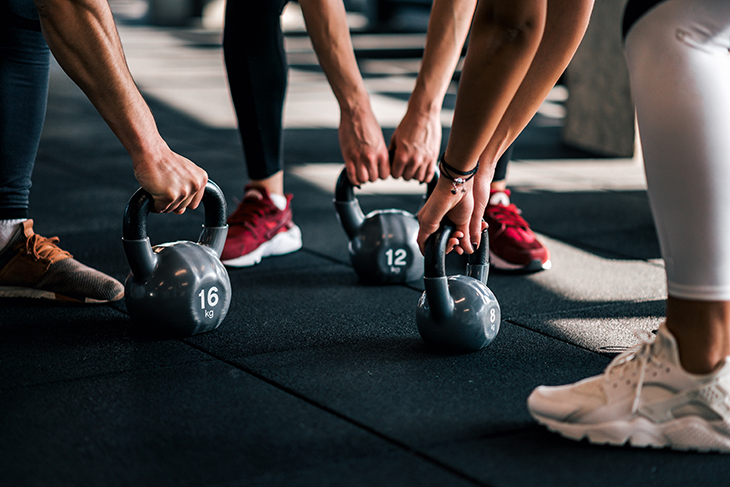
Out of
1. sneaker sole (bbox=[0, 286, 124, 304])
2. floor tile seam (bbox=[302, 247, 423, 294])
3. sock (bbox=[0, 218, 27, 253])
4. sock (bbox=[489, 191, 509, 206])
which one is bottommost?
floor tile seam (bbox=[302, 247, 423, 294])

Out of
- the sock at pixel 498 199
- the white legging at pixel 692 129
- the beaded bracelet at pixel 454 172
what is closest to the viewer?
the white legging at pixel 692 129

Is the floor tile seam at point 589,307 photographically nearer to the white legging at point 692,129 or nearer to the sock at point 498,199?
the sock at point 498,199

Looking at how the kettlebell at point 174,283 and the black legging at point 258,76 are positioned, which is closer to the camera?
the kettlebell at point 174,283

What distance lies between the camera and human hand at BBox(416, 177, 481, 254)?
52.3 inches

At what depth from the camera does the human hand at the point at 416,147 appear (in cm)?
188

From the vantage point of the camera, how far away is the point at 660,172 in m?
1.15

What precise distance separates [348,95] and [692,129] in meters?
1.03

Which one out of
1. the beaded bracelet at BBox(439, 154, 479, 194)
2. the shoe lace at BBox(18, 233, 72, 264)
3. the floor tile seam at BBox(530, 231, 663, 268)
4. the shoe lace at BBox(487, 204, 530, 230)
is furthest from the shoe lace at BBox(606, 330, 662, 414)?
the shoe lace at BBox(18, 233, 72, 264)

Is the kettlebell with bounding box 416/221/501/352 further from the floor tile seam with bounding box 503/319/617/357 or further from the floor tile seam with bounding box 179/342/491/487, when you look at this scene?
the floor tile seam with bounding box 179/342/491/487

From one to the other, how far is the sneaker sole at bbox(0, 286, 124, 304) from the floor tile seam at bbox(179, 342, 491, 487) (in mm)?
438

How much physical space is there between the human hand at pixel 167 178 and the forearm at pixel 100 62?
0.02 metres

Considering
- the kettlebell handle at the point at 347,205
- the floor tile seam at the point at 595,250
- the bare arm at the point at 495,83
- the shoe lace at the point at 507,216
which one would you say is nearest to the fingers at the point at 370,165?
the kettlebell handle at the point at 347,205

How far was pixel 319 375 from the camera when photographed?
150 cm

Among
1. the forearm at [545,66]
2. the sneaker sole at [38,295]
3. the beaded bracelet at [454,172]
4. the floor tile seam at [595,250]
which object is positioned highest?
the forearm at [545,66]
